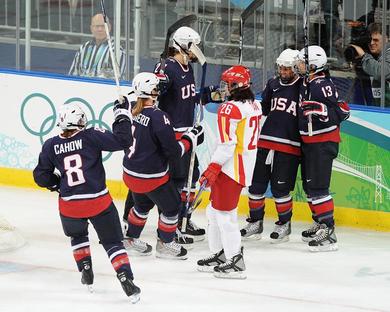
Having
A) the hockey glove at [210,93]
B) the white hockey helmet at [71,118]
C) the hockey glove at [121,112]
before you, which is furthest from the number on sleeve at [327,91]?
the white hockey helmet at [71,118]

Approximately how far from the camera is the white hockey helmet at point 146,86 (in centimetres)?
777

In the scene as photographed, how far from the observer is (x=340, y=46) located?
9.34 m

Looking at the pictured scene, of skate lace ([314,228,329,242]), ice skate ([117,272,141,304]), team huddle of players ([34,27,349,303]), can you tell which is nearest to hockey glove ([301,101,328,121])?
team huddle of players ([34,27,349,303])

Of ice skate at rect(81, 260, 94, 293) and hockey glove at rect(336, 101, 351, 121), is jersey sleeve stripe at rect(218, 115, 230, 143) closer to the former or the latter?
ice skate at rect(81, 260, 94, 293)

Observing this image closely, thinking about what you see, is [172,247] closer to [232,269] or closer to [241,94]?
[232,269]

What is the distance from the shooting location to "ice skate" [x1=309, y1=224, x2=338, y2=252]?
27.8 ft

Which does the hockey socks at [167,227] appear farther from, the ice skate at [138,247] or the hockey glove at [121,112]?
the hockey glove at [121,112]

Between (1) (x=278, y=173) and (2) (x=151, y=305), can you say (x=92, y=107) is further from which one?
(2) (x=151, y=305)

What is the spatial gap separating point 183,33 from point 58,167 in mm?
1660

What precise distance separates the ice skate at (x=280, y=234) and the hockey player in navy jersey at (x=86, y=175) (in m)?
1.84

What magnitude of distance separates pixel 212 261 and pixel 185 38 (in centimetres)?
151

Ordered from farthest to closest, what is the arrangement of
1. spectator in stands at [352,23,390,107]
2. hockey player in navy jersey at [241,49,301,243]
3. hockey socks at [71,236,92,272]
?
spectator in stands at [352,23,390,107], hockey player in navy jersey at [241,49,301,243], hockey socks at [71,236,92,272]

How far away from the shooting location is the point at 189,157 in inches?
340

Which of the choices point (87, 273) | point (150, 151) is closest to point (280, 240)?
point (150, 151)
